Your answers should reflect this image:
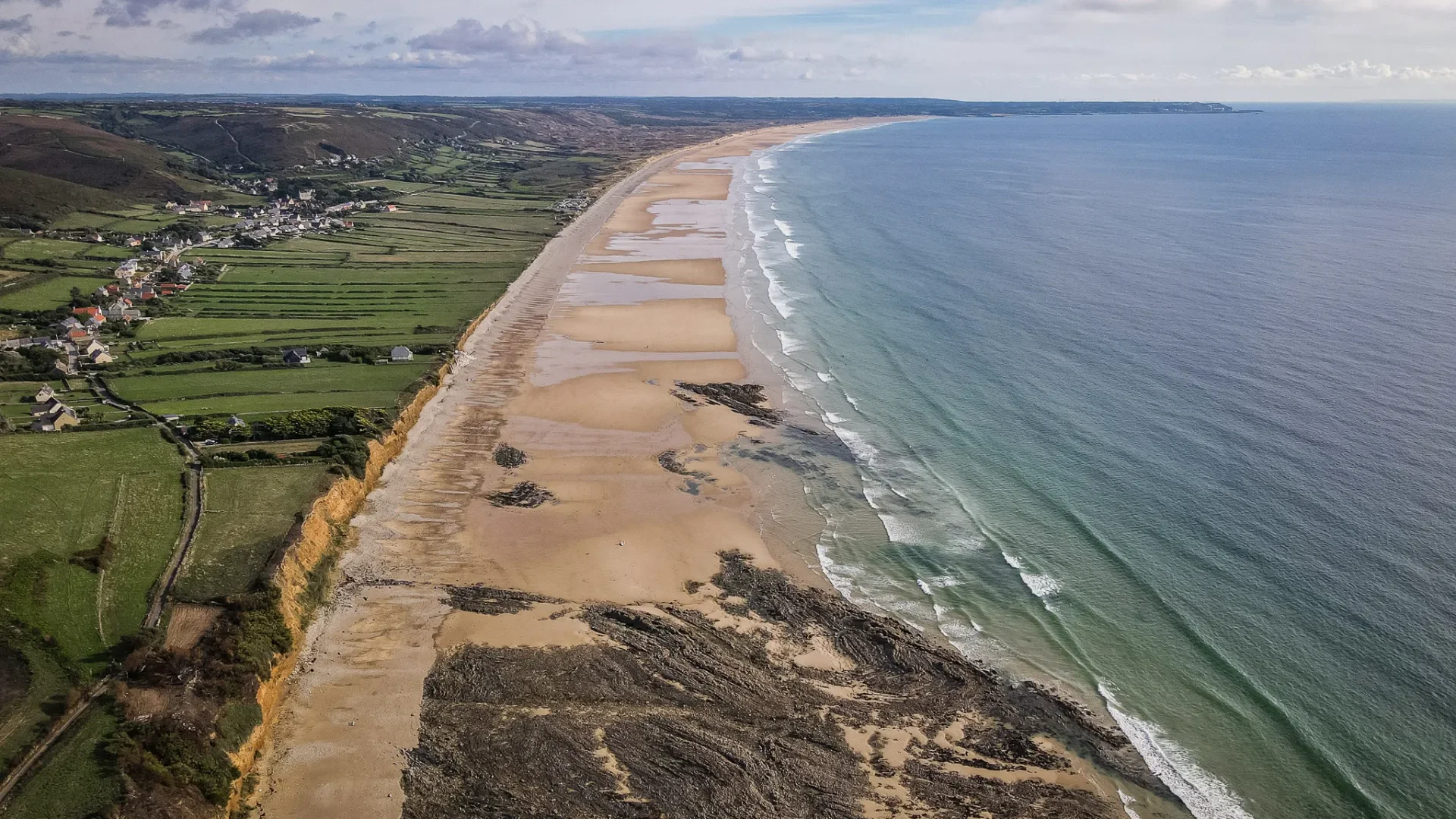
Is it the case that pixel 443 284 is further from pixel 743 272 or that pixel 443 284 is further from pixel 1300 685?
pixel 1300 685

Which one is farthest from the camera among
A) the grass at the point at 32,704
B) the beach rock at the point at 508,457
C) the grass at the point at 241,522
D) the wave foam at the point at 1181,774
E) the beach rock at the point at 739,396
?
the beach rock at the point at 739,396

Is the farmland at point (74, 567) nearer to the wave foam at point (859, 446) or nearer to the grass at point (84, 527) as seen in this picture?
the grass at point (84, 527)

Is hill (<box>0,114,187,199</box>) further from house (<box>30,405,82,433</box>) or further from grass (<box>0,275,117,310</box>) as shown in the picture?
house (<box>30,405,82,433</box>)

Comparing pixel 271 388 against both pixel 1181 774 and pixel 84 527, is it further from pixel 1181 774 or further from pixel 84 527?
pixel 1181 774

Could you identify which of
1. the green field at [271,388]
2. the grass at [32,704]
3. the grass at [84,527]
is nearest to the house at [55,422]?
the grass at [84,527]

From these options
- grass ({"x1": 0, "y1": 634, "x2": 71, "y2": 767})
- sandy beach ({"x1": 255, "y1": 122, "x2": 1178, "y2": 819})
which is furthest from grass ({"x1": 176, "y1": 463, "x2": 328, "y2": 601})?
grass ({"x1": 0, "y1": 634, "x2": 71, "y2": 767})

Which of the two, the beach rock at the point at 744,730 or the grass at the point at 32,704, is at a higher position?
the grass at the point at 32,704

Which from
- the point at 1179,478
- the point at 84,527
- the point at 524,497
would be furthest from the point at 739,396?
the point at 84,527
